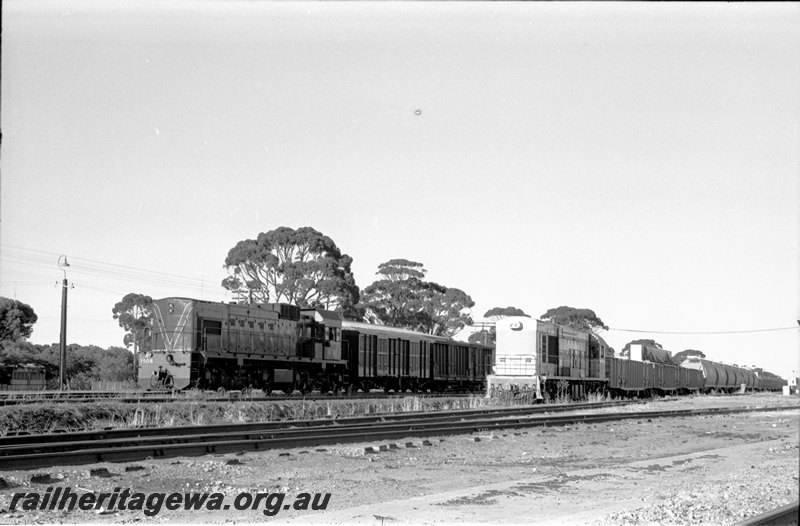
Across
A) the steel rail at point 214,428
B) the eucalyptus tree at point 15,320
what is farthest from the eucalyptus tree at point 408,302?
the steel rail at point 214,428

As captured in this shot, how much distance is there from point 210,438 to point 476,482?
5.50 m

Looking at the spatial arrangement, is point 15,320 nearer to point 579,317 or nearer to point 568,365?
point 568,365

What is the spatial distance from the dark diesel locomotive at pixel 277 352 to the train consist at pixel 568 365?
8.00 m

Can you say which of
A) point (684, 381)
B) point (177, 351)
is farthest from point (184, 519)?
point (684, 381)

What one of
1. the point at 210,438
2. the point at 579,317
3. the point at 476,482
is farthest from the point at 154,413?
the point at 579,317

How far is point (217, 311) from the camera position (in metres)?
31.5

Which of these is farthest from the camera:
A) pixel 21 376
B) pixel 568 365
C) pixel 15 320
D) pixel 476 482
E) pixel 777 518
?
pixel 15 320

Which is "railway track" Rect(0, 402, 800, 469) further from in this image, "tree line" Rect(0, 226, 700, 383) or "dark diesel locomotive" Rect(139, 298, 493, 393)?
"tree line" Rect(0, 226, 700, 383)

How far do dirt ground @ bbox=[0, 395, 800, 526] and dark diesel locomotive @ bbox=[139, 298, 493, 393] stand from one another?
15.9m

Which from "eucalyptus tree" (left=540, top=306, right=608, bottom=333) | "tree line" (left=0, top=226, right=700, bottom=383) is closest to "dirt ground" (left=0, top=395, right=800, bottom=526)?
"tree line" (left=0, top=226, right=700, bottom=383)

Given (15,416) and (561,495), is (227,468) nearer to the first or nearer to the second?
(561,495)

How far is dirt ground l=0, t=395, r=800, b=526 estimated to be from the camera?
8531 millimetres

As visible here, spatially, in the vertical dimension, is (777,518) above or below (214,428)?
above

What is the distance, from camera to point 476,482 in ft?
37.4
